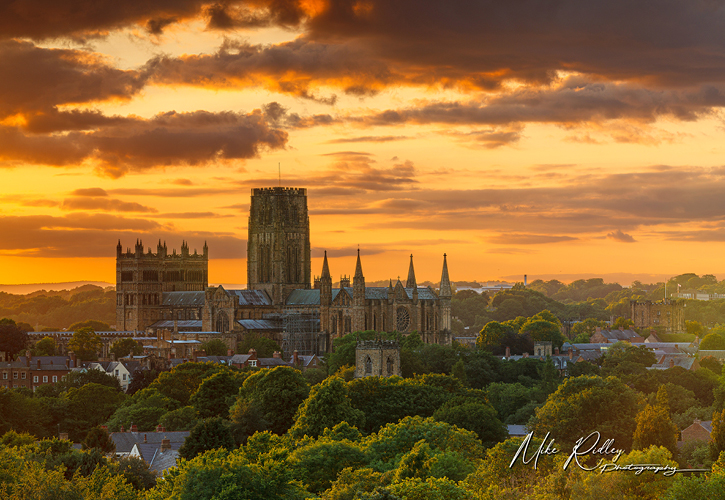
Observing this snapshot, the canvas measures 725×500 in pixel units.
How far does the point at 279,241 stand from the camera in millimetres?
165625

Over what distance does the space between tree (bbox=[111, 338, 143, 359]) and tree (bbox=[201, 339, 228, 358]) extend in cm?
958

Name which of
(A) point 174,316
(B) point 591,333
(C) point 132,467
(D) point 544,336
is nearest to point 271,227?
(A) point 174,316

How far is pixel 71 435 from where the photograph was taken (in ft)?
278

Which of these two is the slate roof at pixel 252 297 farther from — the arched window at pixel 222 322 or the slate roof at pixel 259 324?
the arched window at pixel 222 322

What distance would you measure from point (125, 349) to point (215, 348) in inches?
514

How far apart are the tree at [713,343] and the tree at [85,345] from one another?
84412mm

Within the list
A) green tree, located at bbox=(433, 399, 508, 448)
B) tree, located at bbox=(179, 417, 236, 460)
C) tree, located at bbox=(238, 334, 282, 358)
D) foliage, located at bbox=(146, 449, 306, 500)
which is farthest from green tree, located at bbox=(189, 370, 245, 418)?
tree, located at bbox=(238, 334, 282, 358)

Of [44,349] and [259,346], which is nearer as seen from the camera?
[44,349]

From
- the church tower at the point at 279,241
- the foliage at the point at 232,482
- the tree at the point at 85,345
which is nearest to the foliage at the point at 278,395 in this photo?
the foliage at the point at 232,482

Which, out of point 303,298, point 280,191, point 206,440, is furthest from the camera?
point 280,191

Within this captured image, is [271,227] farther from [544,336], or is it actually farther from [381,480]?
[381,480]

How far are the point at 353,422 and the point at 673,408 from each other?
32323 mm

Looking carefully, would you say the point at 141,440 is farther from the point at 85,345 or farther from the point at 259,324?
the point at 259,324

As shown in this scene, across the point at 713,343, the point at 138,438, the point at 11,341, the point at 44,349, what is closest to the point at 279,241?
the point at 44,349
